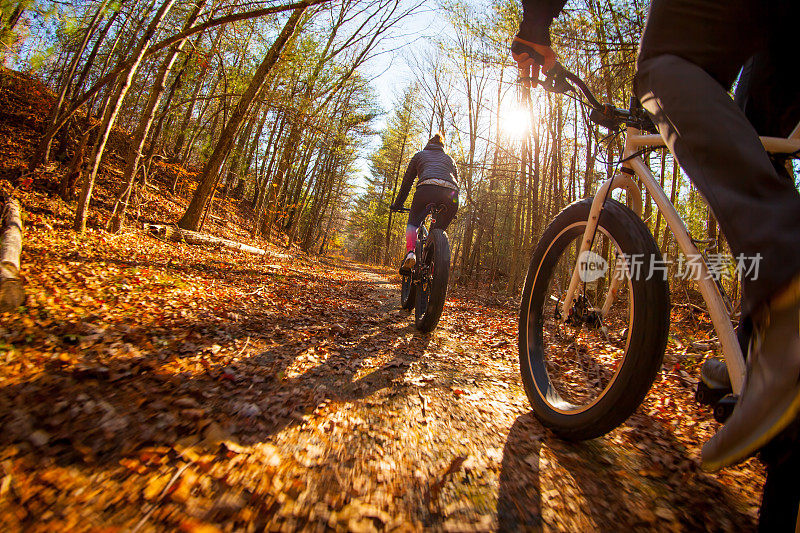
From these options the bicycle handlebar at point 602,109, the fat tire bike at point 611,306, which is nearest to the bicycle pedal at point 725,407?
the fat tire bike at point 611,306

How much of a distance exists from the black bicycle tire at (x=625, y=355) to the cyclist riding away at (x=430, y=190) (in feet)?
7.57

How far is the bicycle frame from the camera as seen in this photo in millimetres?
1003

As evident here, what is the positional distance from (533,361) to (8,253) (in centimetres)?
446

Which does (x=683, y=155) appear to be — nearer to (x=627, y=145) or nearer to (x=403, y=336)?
(x=627, y=145)

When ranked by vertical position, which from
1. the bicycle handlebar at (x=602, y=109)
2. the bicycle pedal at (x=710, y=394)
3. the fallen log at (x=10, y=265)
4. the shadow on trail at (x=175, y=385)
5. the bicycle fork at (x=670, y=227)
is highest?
the bicycle handlebar at (x=602, y=109)

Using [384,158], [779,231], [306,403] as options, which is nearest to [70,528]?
[306,403]

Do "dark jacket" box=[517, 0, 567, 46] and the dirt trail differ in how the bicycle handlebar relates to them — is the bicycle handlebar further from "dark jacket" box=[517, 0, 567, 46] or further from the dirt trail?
the dirt trail

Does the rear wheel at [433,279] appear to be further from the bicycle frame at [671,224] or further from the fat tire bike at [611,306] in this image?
the bicycle frame at [671,224]

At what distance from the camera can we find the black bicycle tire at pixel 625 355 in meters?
1.14

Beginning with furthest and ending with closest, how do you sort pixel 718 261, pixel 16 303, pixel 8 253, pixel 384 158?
1. pixel 384 158
2. pixel 8 253
3. pixel 16 303
4. pixel 718 261

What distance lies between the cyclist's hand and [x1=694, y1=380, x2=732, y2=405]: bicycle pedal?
171 centimetres

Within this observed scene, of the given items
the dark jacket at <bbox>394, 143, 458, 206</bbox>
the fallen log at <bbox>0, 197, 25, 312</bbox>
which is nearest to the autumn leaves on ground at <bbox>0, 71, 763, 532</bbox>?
the fallen log at <bbox>0, 197, 25, 312</bbox>

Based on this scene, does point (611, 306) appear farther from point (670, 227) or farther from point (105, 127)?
point (105, 127)

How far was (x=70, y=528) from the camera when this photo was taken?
2.42 feet
